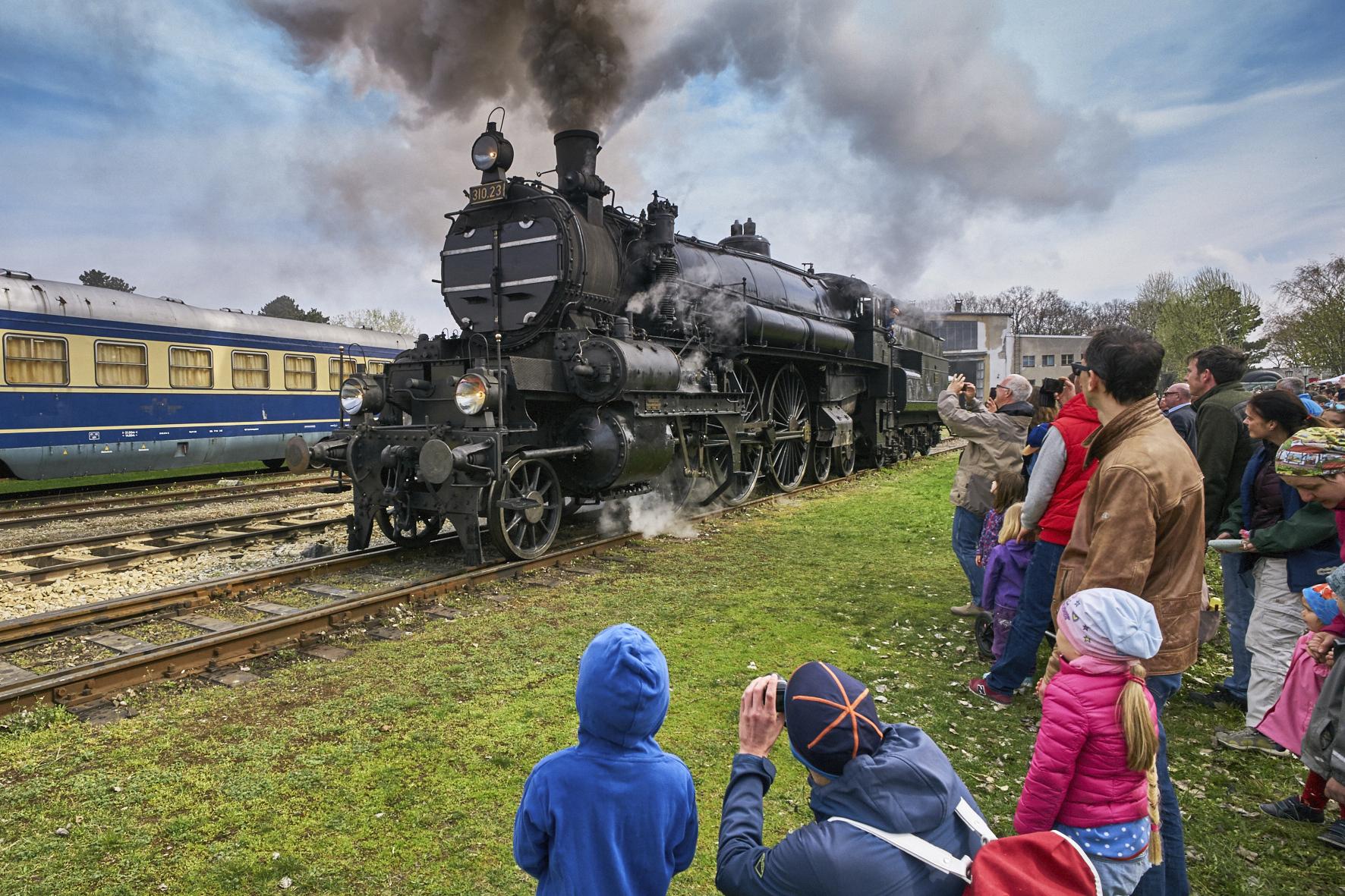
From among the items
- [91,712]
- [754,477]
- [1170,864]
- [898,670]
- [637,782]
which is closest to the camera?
[637,782]

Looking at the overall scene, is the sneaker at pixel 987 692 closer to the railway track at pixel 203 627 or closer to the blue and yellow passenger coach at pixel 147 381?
the railway track at pixel 203 627

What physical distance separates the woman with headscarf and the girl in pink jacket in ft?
7.09

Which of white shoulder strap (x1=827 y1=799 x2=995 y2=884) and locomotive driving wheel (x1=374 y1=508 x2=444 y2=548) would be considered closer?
white shoulder strap (x1=827 y1=799 x2=995 y2=884)

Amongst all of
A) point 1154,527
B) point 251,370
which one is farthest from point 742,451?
point 251,370

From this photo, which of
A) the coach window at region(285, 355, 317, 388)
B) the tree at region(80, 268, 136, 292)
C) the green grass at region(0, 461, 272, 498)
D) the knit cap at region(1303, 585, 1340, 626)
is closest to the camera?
the knit cap at region(1303, 585, 1340, 626)

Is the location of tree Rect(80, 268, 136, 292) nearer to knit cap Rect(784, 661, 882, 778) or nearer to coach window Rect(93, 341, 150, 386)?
coach window Rect(93, 341, 150, 386)

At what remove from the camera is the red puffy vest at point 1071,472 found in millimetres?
4027

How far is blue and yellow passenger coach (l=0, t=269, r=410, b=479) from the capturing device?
12531 mm

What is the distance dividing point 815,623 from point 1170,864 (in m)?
3.31

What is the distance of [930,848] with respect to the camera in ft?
5.41

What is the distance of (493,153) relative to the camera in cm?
866

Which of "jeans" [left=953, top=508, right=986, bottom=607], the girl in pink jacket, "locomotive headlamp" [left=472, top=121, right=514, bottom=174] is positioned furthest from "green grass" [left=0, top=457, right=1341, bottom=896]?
"locomotive headlamp" [left=472, top=121, right=514, bottom=174]

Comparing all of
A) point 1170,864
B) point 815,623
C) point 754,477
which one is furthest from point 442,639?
point 754,477

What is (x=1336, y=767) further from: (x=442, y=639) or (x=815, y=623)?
(x=442, y=639)
